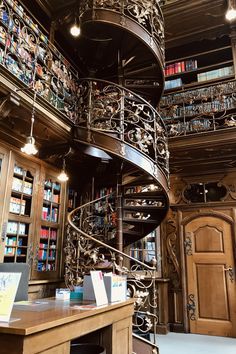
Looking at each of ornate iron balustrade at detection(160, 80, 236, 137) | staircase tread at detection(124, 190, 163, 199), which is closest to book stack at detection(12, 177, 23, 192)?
staircase tread at detection(124, 190, 163, 199)

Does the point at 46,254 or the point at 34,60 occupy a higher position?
the point at 34,60

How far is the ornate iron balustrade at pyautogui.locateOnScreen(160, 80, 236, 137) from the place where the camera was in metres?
5.12

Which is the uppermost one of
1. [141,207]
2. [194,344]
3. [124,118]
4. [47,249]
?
[124,118]

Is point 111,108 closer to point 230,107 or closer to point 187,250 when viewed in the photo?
point 230,107

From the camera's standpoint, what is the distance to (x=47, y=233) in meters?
4.66

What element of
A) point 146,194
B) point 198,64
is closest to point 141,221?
point 146,194

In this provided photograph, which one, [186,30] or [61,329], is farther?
[186,30]

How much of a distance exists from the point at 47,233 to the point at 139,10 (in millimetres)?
3786

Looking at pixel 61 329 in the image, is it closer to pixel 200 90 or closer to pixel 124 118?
pixel 124 118

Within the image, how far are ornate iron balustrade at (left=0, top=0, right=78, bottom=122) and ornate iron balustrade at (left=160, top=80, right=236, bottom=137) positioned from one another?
1.90 meters

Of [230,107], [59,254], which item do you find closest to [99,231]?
[59,254]

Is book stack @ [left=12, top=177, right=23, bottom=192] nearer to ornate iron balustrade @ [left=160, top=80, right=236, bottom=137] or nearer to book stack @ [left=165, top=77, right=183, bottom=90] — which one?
ornate iron balustrade @ [left=160, top=80, right=236, bottom=137]

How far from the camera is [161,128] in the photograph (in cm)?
462

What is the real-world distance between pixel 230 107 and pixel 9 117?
12.1ft
